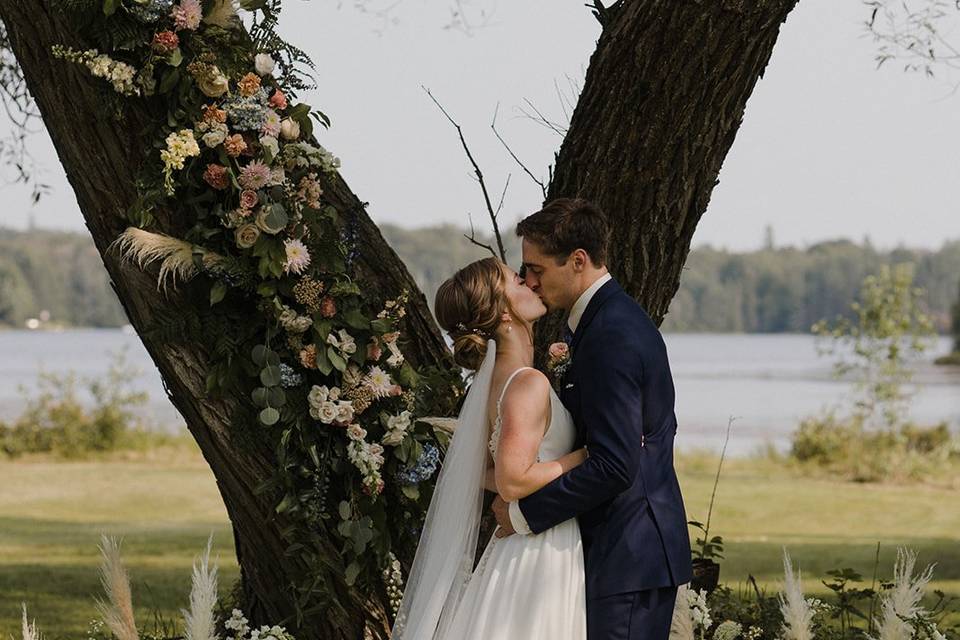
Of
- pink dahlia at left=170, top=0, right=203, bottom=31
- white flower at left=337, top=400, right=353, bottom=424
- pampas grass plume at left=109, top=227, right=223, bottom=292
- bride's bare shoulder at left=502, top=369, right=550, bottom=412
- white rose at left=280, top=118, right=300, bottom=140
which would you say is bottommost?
white flower at left=337, top=400, right=353, bottom=424

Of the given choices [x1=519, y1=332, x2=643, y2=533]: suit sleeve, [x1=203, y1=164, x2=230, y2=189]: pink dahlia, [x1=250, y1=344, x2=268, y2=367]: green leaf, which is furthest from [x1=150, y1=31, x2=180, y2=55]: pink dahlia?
[x1=519, y1=332, x2=643, y2=533]: suit sleeve

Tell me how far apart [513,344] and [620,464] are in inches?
20.3

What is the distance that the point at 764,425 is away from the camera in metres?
27.9

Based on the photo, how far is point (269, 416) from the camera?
14.3 feet

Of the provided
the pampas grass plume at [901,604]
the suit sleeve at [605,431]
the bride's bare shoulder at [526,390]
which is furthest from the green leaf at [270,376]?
the pampas grass plume at [901,604]

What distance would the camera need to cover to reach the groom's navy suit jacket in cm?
336

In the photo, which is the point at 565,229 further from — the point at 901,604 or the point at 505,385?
the point at 901,604

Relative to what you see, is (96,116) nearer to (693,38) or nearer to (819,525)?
(693,38)

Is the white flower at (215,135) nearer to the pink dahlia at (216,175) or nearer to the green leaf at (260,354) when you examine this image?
the pink dahlia at (216,175)

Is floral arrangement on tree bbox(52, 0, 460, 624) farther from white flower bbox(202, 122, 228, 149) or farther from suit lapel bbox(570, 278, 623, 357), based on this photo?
suit lapel bbox(570, 278, 623, 357)

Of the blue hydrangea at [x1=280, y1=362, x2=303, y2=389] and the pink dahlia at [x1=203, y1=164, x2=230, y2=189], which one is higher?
the pink dahlia at [x1=203, y1=164, x2=230, y2=189]

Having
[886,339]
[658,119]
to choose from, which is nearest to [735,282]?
[886,339]

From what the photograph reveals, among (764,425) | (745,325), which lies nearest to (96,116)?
(764,425)

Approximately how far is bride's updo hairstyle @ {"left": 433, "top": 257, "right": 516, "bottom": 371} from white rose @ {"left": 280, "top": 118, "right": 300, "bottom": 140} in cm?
113
